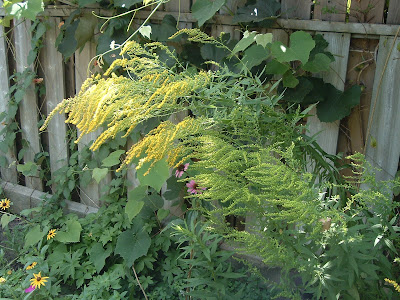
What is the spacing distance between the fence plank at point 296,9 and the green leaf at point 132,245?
143 cm

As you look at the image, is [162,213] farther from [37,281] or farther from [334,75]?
[334,75]

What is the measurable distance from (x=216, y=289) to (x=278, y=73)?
1053 millimetres

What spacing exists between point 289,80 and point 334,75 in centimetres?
24

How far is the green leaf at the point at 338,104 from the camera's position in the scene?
213 cm

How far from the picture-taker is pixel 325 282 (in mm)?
1201

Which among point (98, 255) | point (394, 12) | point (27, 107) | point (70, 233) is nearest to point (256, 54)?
point (394, 12)

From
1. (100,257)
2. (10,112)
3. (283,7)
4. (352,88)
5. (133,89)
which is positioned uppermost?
(283,7)

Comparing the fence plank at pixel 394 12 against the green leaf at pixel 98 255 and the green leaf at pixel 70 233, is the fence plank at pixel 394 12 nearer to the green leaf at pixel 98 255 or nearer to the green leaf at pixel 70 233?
the green leaf at pixel 98 255

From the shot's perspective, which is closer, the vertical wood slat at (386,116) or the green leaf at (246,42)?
the green leaf at (246,42)

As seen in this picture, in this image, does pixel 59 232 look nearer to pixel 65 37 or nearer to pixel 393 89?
pixel 65 37

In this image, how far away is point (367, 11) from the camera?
2059 millimetres

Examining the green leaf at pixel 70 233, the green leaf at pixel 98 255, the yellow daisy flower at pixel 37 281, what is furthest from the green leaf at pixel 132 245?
the yellow daisy flower at pixel 37 281

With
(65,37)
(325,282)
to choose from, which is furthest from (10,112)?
(325,282)

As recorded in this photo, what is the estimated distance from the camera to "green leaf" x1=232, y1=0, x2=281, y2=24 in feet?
7.26
